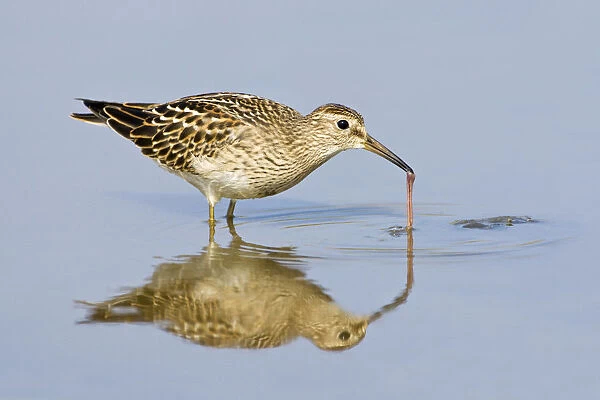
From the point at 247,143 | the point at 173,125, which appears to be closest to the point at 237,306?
the point at 247,143

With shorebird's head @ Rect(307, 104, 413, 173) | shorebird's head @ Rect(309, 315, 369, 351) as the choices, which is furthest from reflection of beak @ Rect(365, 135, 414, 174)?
shorebird's head @ Rect(309, 315, 369, 351)

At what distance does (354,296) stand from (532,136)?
512cm

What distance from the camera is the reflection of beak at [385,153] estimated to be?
12.2 m

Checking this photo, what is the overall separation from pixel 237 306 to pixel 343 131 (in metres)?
3.49

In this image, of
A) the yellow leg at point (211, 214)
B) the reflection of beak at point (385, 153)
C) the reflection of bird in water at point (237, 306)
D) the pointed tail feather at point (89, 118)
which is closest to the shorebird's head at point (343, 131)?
the reflection of beak at point (385, 153)

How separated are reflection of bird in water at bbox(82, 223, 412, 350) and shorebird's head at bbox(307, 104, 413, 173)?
2.05m

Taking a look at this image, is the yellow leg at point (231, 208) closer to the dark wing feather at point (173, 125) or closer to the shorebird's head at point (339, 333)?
the dark wing feather at point (173, 125)

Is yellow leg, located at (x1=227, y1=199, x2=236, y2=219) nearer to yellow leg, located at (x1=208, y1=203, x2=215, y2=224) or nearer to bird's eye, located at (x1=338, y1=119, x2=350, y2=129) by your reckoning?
yellow leg, located at (x1=208, y1=203, x2=215, y2=224)

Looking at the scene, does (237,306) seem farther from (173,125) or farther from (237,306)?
(173,125)

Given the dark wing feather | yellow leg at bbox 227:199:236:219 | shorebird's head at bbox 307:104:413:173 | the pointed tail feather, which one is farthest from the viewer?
the pointed tail feather

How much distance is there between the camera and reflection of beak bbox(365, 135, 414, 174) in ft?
40.2

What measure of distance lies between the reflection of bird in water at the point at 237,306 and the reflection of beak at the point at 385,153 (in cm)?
191

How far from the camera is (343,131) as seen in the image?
12.5m

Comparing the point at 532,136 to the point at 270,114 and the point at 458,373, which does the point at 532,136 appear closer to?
the point at 270,114
